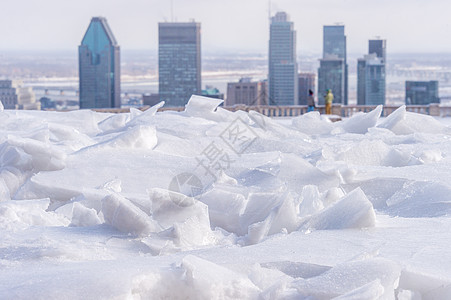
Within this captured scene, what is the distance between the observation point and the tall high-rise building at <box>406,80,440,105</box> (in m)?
55.9

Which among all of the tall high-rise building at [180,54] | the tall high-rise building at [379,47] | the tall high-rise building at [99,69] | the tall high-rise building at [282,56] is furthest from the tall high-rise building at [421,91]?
the tall high-rise building at [99,69]

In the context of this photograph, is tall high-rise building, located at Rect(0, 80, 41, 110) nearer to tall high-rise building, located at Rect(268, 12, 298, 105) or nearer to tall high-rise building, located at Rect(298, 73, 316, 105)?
tall high-rise building, located at Rect(298, 73, 316, 105)

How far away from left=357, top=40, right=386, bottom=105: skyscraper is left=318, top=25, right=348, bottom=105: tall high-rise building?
1.71m

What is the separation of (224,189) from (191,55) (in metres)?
73.8

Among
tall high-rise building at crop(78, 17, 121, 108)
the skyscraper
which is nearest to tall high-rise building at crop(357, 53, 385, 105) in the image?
the skyscraper

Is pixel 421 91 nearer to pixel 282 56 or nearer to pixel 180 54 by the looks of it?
pixel 282 56

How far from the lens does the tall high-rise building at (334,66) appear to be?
71.7 m

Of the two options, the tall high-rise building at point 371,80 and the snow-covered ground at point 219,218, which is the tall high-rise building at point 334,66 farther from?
the snow-covered ground at point 219,218

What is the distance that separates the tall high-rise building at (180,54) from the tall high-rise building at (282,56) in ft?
23.7

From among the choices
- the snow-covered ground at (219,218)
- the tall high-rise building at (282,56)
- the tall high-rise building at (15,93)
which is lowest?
the tall high-rise building at (15,93)

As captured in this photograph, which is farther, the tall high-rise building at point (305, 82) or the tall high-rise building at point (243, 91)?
the tall high-rise building at point (305, 82)

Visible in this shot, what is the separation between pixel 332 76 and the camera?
7281cm

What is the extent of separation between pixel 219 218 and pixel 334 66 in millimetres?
73875

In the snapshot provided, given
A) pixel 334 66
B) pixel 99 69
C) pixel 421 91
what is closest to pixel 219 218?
pixel 421 91
